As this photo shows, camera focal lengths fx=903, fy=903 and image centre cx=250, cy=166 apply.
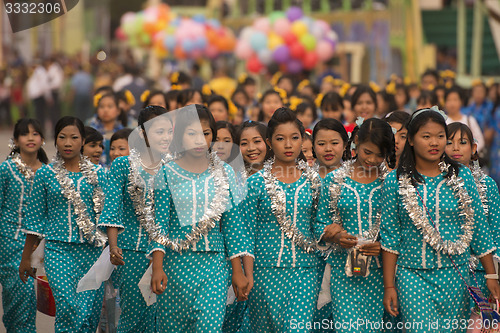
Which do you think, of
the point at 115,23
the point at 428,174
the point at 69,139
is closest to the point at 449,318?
the point at 428,174

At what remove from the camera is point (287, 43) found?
17.5 metres

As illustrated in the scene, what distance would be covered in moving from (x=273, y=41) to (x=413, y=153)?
1216 centimetres

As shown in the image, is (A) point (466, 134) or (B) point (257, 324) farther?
(A) point (466, 134)

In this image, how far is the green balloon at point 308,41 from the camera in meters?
17.5

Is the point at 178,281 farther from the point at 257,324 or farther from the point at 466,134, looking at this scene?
the point at 466,134

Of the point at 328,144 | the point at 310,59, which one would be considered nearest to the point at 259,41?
the point at 310,59

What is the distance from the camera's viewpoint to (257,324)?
19.1ft

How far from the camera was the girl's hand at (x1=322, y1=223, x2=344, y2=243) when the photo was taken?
219 inches

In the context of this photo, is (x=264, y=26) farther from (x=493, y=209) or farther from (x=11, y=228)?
(x=493, y=209)

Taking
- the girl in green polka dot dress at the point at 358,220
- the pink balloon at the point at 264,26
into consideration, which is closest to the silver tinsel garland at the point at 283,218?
the girl in green polka dot dress at the point at 358,220

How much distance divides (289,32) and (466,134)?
445 inches

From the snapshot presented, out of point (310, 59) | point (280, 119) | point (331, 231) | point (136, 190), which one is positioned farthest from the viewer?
point (310, 59)

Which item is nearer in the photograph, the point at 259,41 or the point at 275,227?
the point at 275,227

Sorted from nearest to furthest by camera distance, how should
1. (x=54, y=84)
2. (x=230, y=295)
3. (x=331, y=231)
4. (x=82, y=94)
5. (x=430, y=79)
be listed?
(x=331, y=231), (x=230, y=295), (x=430, y=79), (x=82, y=94), (x=54, y=84)
